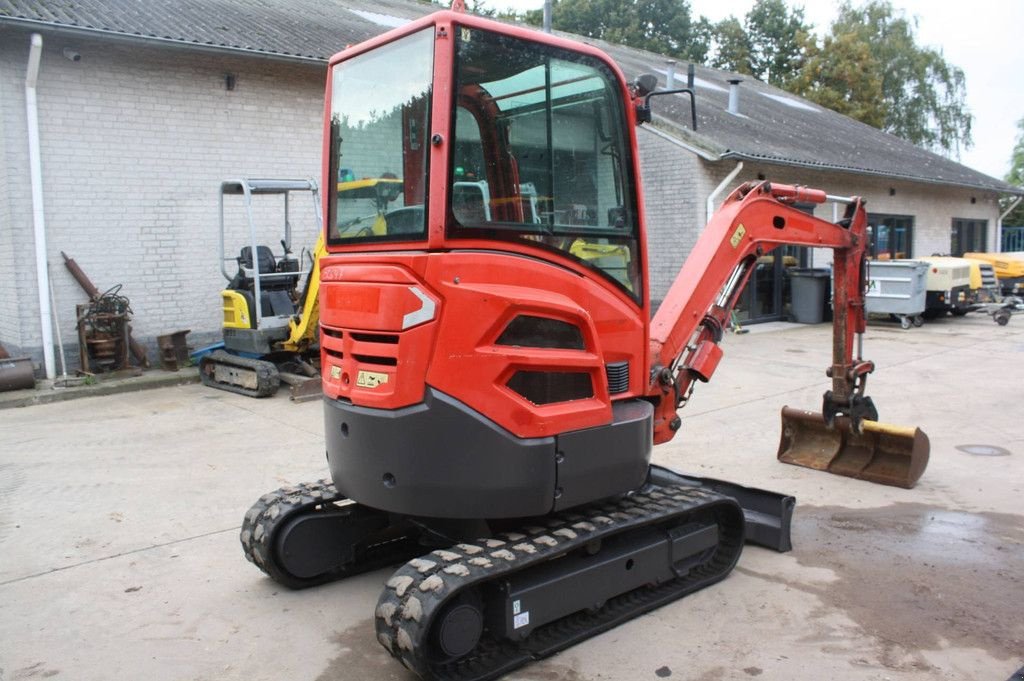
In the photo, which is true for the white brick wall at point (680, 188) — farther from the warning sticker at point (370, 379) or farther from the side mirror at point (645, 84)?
the warning sticker at point (370, 379)

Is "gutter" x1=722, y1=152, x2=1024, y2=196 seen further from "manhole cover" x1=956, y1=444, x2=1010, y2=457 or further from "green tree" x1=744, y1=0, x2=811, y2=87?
A: "green tree" x1=744, y1=0, x2=811, y2=87

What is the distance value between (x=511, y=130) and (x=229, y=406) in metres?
6.43

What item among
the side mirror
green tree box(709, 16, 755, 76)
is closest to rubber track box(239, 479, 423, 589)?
the side mirror

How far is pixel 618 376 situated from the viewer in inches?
168

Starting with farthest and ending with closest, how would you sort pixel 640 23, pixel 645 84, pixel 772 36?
pixel 640 23 → pixel 772 36 → pixel 645 84

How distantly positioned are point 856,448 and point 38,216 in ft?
29.9

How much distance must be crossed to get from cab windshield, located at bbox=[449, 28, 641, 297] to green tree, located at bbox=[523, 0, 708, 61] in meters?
41.9

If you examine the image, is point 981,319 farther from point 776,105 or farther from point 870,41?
point 870,41

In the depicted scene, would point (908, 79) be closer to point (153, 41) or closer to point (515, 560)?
point (153, 41)

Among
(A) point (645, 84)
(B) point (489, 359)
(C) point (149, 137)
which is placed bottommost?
(B) point (489, 359)

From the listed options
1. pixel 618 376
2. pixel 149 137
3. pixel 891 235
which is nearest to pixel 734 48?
pixel 891 235

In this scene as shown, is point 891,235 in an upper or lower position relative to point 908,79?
lower

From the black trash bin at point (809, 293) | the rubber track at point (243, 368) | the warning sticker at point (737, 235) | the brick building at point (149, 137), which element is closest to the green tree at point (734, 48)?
the black trash bin at point (809, 293)

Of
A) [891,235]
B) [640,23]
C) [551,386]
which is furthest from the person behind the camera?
[640,23]
